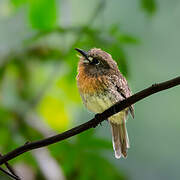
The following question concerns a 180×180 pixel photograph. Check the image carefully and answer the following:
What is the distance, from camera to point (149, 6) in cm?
268

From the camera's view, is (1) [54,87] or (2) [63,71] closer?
(1) [54,87]

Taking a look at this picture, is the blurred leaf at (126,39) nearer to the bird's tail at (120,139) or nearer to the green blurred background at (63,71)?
the green blurred background at (63,71)

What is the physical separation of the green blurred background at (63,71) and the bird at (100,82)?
74 millimetres

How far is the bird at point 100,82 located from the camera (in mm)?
2719

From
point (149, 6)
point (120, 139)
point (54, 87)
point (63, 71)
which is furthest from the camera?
point (63, 71)

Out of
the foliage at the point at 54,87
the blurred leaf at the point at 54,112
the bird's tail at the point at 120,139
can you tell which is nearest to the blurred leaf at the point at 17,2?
the foliage at the point at 54,87

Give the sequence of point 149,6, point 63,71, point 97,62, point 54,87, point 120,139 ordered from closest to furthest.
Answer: point 149,6 → point 97,62 → point 120,139 → point 54,87 → point 63,71

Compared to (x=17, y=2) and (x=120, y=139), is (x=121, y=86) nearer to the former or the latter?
(x=120, y=139)

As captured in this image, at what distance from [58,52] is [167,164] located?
10.5 feet

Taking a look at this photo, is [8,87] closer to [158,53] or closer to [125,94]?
[125,94]

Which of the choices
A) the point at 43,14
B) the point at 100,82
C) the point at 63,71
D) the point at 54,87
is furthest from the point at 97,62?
the point at 63,71

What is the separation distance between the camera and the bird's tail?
291cm

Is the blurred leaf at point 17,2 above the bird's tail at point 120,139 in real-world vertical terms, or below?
above

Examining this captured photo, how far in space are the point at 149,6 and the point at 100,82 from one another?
47 centimetres
